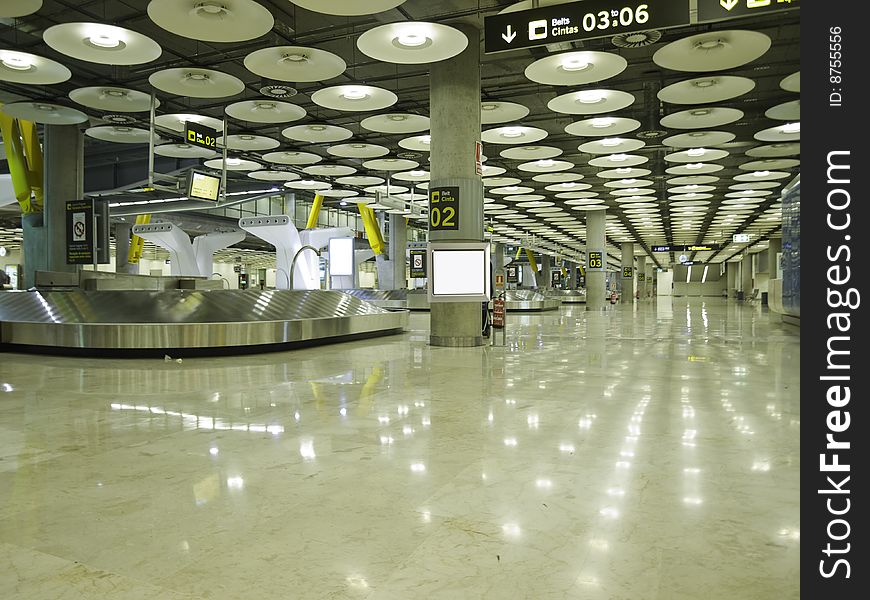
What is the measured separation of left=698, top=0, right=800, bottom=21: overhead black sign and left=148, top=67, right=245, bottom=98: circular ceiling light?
10.3m

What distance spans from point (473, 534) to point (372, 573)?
0.60 m

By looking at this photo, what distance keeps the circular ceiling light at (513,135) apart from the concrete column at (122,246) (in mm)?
28638

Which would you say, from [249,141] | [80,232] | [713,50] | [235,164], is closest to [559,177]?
[249,141]

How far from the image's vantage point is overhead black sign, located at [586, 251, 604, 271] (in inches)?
1521

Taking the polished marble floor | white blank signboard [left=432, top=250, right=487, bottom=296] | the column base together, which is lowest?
the polished marble floor

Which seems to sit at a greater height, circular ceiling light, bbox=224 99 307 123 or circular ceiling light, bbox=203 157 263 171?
circular ceiling light, bbox=203 157 263 171

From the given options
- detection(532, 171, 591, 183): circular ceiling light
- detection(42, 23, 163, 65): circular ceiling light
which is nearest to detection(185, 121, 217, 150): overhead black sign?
detection(42, 23, 163, 65): circular ceiling light

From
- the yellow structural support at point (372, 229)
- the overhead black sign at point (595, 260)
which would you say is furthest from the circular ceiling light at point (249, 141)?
the overhead black sign at point (595, 260)

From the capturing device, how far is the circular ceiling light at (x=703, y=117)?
17.0 metres

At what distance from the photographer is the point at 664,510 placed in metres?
3.29

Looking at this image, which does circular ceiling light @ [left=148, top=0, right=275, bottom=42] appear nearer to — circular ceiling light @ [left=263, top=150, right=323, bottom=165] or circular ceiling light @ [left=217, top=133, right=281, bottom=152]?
circular ceiling light @ [left=217, top=133, right=281, bottom=152]

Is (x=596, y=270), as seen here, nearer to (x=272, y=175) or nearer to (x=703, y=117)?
(x=272, y=175)

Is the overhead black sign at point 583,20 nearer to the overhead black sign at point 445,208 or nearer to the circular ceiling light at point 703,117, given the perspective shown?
the overhead black sign at point 445,208

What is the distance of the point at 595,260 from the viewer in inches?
1528
